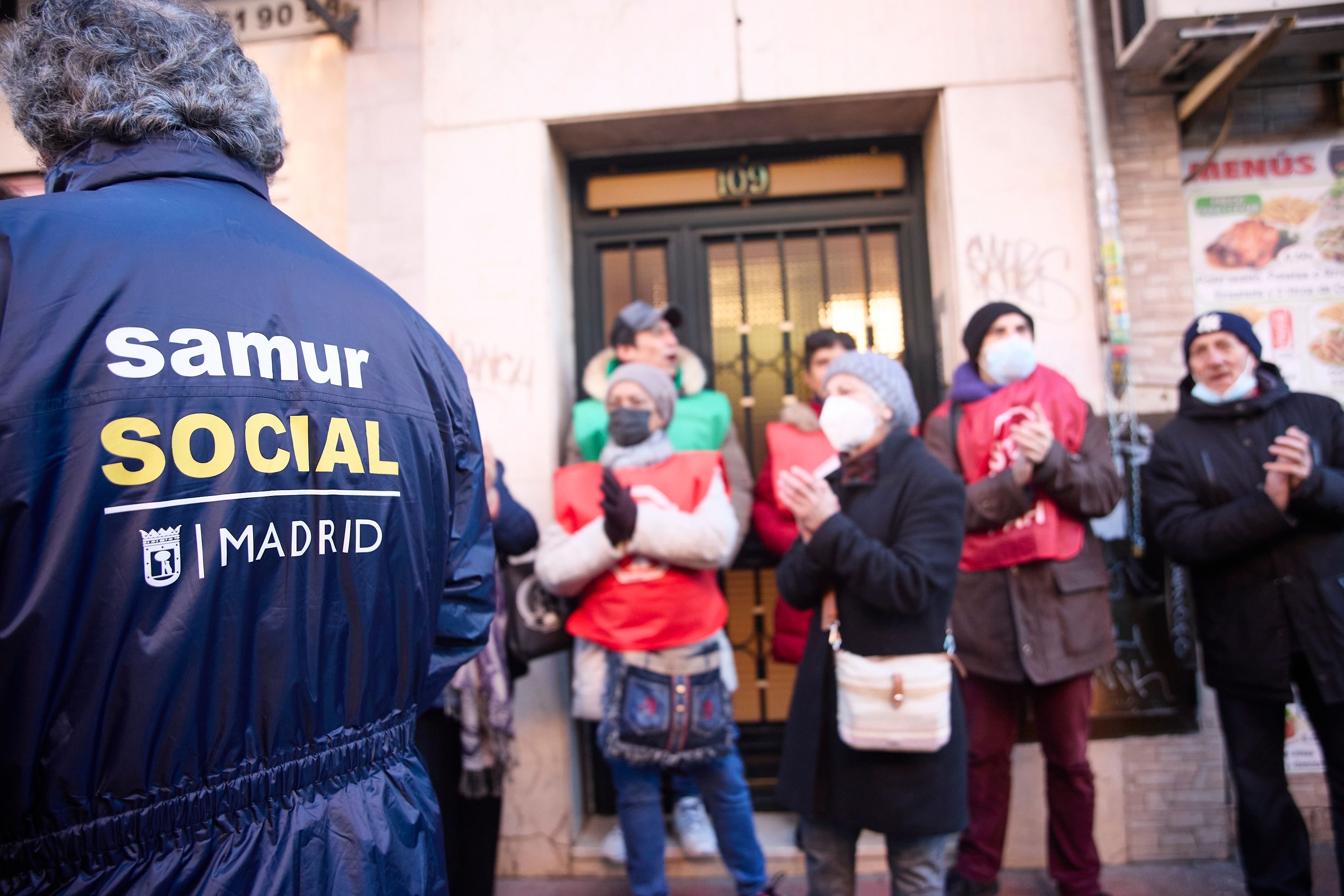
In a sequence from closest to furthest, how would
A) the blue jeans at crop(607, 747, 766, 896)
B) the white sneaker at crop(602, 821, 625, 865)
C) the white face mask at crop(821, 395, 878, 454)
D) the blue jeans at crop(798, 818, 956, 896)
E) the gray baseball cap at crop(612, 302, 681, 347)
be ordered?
the blue jeans at crop(798, 818, 956, 896) < the white face mask at crop(821, 395, 878, 454) < the blue jeans at crop(607, 747, 766, 896) < the white sneaker at crop(602, 821, 625, 865) < the gray baseball cap at crop(612, 302, 681, 347)

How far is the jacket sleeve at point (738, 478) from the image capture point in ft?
12.6

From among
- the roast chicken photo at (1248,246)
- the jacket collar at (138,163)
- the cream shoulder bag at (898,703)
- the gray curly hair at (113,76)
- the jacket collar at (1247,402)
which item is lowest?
the cream shoulder bag at (898,703)

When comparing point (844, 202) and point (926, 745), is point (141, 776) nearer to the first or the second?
point (926, 745)

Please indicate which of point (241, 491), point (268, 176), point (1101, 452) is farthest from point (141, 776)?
point (1101, 452)

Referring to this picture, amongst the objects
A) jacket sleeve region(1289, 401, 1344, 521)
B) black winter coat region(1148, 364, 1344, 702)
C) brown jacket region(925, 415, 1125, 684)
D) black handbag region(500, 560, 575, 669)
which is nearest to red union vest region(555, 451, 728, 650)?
black handbag region(500, 560, 575, 669)

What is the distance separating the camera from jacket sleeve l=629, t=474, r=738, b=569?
126 inches

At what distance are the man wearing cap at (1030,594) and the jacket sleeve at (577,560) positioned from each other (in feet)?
4.66

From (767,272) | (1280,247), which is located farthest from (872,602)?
(1280,247)

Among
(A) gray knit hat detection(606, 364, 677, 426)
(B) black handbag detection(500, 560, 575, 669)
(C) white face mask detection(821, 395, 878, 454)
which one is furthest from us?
(A) gray knit hat detection(606, 364, 677, 426)

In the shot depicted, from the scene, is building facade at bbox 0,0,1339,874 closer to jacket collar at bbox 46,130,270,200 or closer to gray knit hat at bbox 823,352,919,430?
gray knit hat at bbox 823,352,919,430

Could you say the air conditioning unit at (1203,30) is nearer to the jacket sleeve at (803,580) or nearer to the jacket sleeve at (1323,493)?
the jacket sleeve at (1323,493)

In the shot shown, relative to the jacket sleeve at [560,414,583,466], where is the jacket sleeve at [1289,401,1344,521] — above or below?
below

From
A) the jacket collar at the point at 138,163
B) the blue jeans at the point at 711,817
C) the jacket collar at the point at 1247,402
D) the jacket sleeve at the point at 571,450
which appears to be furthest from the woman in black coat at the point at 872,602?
the jacket collar at the point at 138,163

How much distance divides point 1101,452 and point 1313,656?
3.28 feet
